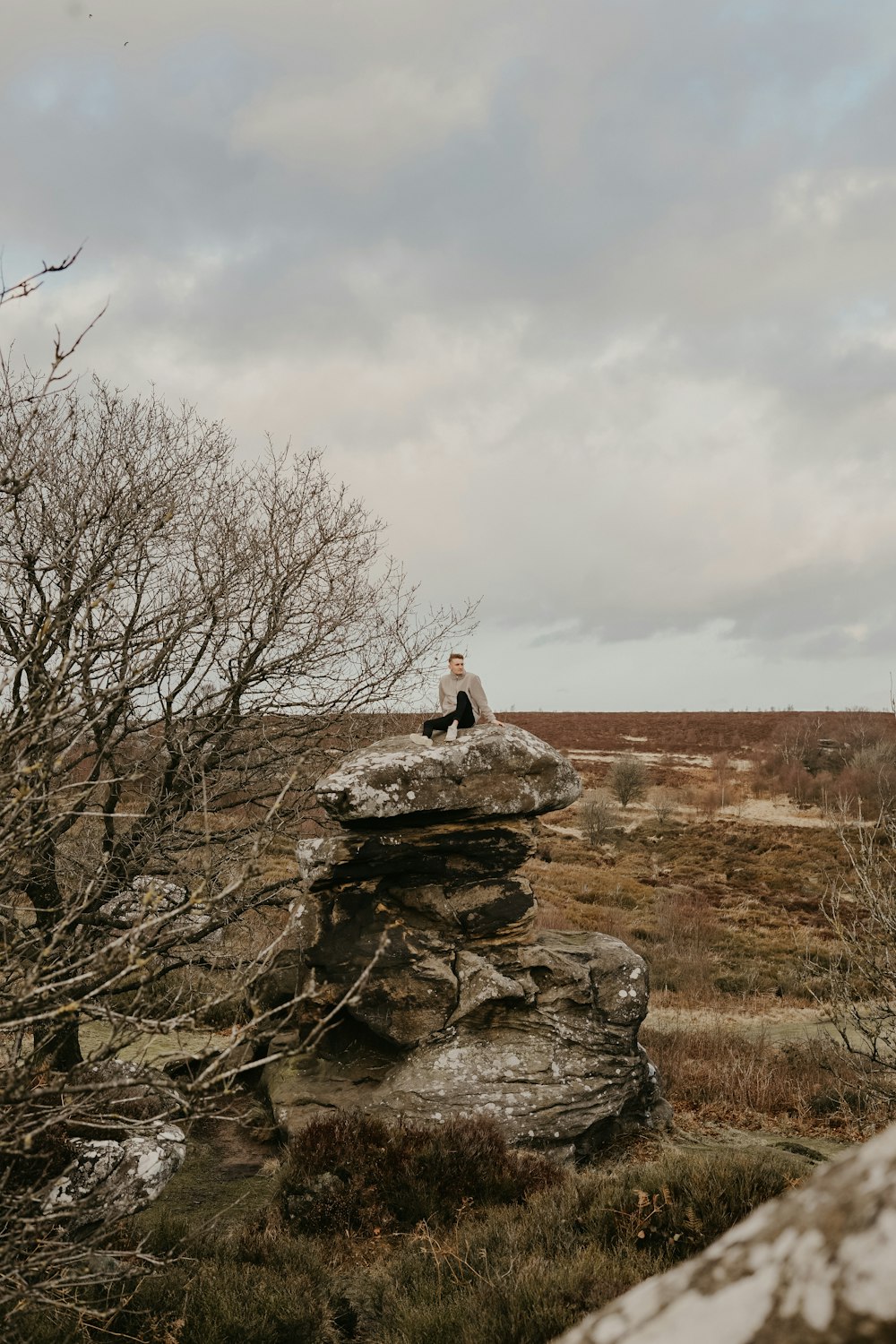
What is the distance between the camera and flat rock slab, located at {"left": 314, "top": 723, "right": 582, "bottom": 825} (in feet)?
34.2

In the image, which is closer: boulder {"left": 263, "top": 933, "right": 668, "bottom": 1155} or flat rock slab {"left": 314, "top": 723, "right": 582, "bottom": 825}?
boulder {"left": 263, "top": 933, "right": 668, "bottom": 1155}

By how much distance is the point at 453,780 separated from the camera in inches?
426

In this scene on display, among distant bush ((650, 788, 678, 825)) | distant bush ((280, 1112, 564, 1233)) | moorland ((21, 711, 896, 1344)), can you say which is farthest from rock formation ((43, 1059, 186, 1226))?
distant bush ((650, 788, 678, 825))

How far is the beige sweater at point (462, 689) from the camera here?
1165 cm

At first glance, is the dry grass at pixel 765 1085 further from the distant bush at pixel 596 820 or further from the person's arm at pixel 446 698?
the distant bush at pixel 596 820

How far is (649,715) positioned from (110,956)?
85438 millimetres

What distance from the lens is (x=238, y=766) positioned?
11672 mm

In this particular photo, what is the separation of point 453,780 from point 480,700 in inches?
52.3

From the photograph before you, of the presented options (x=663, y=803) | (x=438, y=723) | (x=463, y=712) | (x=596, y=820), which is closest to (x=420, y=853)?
(x=438, y=723)

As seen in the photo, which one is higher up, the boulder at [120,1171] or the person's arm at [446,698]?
the person's arm at [446,698]

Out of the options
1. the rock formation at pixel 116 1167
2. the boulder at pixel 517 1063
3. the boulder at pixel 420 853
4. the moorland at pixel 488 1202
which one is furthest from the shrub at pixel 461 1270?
the boulder at pixel 420 853

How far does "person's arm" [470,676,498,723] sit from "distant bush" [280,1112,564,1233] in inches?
186

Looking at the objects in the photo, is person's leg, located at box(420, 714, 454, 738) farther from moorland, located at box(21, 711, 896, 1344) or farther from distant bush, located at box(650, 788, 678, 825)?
distant bush, located at box(650, 788, 678, 825)

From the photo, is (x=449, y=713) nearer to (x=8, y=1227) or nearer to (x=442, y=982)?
(x=442, y=982)
